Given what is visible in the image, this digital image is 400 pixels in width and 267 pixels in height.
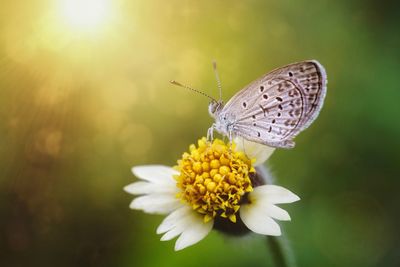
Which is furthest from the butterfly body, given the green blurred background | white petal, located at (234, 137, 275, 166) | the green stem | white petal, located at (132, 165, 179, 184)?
the green blurred background

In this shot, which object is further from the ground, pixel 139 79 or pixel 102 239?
pixel 139 79

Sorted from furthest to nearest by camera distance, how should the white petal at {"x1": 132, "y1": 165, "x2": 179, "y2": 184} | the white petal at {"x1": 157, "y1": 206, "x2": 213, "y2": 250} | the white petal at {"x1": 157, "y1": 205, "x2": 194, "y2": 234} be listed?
the white petal at {"x1": 132, "y1": 165, "x2": 179, "y2": 184}, the white petal at {"x1": 157, "y1": 205, "x2": 194, "y2": 234}, the white petal at {"x1": 157, "y1": 206, "x2": 213, "y2": 250}

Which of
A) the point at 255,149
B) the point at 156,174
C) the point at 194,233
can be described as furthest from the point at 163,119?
the point at 194,233

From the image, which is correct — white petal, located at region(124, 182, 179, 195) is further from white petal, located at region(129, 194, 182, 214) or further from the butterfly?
the butterfly

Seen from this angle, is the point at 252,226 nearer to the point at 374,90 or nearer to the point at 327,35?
the point at 374,90

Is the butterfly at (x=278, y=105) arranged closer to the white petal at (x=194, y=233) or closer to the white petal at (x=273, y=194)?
the white petal at (x=273, y=194)

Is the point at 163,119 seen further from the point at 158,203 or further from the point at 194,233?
the point at 194,233

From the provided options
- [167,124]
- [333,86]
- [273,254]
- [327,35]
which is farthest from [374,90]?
[273,254]
